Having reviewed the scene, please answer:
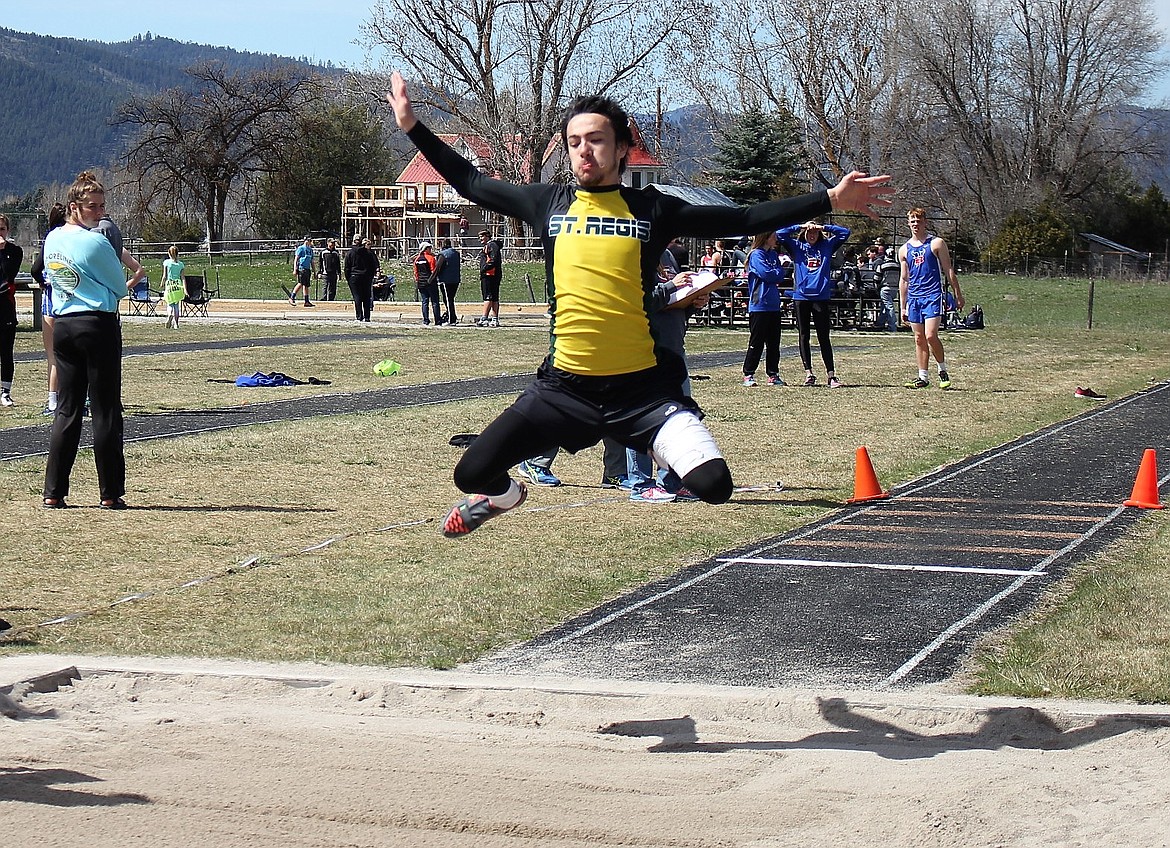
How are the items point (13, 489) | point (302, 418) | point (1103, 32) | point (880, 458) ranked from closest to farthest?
point (13, 489)
point (880, 458)
point (302, 418)
point (1103, 32)

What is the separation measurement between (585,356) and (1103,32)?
76.3 m

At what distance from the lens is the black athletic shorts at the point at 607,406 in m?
5.76

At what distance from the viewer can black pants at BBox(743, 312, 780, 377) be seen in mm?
19375

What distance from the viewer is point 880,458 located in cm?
1325

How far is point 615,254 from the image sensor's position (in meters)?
5.74

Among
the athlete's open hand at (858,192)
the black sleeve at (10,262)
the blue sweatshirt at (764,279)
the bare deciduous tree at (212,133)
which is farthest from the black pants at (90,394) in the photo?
the bare deciduous tree at (212,133)

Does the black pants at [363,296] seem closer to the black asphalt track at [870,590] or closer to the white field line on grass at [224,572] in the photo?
the black asphalt track at [870,590]

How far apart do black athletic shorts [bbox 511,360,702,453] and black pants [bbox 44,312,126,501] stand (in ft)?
16.7

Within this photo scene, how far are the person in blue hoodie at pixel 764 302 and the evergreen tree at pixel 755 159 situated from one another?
46859 millimetres

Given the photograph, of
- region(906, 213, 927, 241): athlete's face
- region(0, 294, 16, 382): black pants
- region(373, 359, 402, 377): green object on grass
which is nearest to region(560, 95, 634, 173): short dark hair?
region(0, 294, 16, 382): black pants

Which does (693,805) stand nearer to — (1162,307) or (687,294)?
(687,294)

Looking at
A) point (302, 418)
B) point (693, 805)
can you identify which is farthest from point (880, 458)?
point (693, 805)

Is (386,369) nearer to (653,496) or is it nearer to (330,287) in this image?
(653,496)

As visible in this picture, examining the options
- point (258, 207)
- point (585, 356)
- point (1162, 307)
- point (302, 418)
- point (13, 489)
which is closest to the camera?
point (585, 356)
